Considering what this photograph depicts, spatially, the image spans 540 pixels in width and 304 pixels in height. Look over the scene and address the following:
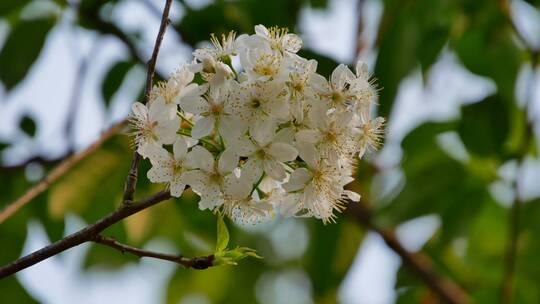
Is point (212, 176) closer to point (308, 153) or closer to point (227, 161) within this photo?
point (227, 161)

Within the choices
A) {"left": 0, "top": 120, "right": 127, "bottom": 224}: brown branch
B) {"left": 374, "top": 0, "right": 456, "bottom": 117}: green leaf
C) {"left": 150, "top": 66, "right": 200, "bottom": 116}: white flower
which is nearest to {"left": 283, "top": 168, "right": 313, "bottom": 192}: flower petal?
{"left": 150, "top": 66, "right": 200, "bottom": 116}: white flower

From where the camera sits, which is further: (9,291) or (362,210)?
(362,210)

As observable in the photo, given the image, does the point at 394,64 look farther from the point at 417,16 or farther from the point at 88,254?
the point at 88,254

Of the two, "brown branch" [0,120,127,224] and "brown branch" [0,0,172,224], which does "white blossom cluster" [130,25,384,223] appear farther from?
"brown branch" [0,120,127,224]

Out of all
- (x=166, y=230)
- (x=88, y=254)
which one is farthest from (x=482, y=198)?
(x=88, y=254)

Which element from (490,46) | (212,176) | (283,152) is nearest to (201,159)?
(212,176)

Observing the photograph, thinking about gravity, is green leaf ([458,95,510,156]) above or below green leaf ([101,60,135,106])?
below

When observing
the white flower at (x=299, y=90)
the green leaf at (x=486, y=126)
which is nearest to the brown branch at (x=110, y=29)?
the green leaf at (x=486, y=126)
